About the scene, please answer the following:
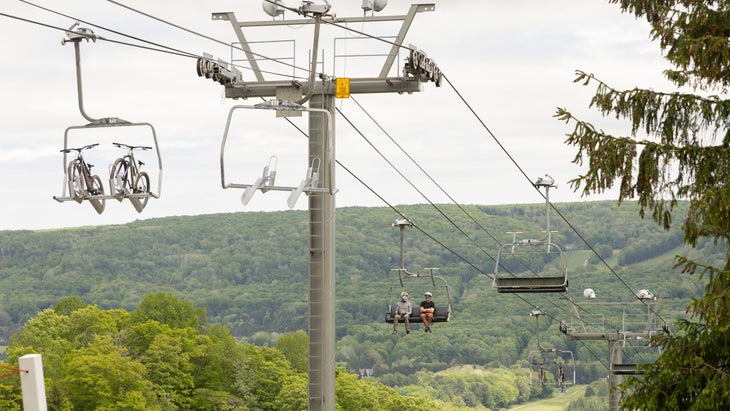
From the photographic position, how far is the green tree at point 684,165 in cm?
1523

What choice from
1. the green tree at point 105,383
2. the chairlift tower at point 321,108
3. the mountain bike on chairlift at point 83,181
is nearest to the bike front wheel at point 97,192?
the mountain bike on chairlift at point 83,181

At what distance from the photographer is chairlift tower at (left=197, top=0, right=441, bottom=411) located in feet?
59.2

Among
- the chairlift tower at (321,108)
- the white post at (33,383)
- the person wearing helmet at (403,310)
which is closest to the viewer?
the white post at (33,383)

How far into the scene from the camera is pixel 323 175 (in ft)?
54.4

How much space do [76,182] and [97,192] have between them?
0.43m

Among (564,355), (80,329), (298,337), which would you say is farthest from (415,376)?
(80,329)

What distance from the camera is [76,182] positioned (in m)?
14.3

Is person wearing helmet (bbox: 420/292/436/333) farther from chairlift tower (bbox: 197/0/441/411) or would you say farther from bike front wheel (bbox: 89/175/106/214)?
bike front wheel (bbox: 89/175/106/214)

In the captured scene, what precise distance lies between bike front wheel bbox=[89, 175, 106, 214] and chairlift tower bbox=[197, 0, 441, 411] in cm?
325

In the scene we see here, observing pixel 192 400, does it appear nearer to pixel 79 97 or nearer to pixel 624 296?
pixel 79 97

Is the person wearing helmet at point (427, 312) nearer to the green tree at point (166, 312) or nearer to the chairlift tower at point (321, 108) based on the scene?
the chairlift tower at point (321, 108)

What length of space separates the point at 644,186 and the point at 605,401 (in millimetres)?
146893

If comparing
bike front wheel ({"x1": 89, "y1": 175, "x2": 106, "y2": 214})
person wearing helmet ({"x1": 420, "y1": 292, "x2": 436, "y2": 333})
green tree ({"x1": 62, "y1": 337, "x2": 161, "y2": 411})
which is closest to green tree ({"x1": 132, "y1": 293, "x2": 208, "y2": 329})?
green tree ({"x1": 62, "y1": 337, "x2": 161, "y2": 411})

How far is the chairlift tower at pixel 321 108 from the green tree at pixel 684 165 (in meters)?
3.79
